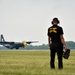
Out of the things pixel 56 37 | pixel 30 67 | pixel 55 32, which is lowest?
pixel 30 67

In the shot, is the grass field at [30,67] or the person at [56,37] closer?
the grass field at [30,67]

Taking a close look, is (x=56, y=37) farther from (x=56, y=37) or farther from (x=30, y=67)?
(x=30, y=67)

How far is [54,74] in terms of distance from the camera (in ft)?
36.3

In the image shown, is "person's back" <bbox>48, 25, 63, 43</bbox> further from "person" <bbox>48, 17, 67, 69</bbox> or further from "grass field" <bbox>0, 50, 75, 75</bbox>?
"grass field" <bbox>0, 50, 75, 75</bbox>

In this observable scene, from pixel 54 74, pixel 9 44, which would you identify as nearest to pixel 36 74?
pixel 54 74

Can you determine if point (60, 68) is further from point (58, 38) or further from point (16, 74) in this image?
point (16, 74)

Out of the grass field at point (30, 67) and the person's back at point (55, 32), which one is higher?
the person's back at point (55, 32)

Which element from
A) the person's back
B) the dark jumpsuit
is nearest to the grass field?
the dark jumpsuit

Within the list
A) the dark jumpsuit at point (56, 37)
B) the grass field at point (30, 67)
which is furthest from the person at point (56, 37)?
the grass field at point (30, 67)

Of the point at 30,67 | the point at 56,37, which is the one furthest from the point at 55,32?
the point at 30,67

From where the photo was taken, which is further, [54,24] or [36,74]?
[54,24]

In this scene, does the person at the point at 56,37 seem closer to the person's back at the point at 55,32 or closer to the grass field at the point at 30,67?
the person's back at the point at 55,32

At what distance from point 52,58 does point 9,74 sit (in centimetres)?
289

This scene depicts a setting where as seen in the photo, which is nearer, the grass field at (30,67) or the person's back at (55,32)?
the grass field at (30,67)
